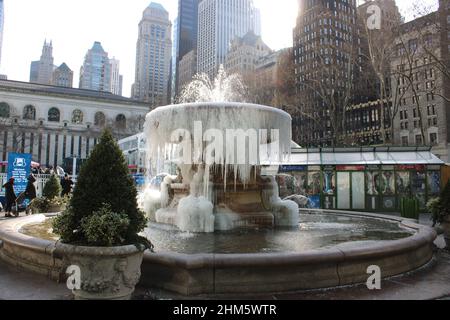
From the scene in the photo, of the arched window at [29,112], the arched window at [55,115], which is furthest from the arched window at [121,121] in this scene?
the arched window at [29,112]

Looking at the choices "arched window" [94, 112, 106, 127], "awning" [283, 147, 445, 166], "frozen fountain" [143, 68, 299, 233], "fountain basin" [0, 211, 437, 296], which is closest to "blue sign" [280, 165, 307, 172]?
"awning" [283, 147, 445, 166]

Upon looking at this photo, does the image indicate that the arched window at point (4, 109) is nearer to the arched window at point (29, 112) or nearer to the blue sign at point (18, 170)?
the arched window at point (29, 112)

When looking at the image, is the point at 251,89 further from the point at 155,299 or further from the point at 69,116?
the point at 69,116

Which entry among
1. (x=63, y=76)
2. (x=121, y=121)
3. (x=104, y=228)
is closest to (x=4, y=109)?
(x=121, y=121)

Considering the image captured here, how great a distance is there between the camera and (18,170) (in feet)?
54.4

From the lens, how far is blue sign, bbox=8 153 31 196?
16.4 m

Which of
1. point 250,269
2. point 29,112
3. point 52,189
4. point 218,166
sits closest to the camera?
point 250,269

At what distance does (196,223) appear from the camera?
8.33 m

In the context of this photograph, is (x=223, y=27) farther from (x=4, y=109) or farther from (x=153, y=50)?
(x=153, y=50)

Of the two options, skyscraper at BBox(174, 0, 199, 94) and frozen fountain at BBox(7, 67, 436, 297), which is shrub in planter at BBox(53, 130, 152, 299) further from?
skyscraper at BBox(174, 0, 199, 94)

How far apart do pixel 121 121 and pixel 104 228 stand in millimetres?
78141

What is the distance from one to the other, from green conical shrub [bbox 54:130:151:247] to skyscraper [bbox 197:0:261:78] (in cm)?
4993

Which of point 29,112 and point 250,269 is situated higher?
point 29,112

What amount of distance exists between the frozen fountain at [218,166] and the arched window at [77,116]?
7946cm
